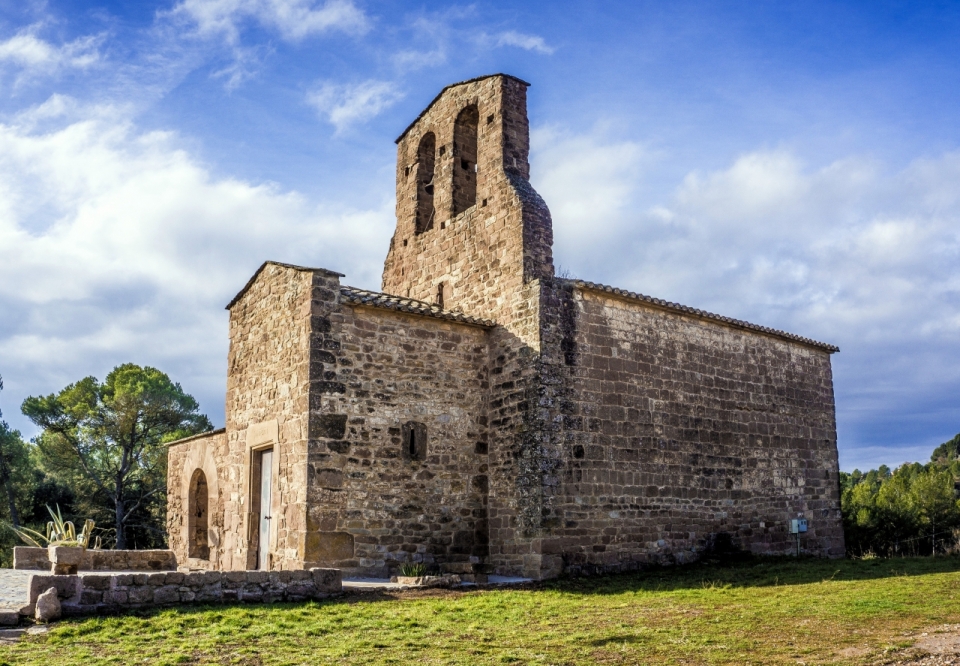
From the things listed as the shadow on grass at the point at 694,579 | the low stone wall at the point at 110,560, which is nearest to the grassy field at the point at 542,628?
the shadow on grass at the point at 694,579

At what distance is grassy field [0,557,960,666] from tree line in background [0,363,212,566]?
21733mm

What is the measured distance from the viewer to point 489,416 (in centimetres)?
1402

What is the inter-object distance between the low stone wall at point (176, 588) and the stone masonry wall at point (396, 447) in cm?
203

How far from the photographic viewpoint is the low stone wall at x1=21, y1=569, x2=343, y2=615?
8.52 metres

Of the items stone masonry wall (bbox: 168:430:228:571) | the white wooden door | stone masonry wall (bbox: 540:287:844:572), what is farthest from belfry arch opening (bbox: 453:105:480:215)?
stone masonry wall (bbox: 168:430:228:571)

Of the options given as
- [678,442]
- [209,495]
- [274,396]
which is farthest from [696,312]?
[209,495]

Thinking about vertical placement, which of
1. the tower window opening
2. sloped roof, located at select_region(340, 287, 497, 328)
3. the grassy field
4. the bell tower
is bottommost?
the grassy field

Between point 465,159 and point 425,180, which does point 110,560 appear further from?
point 465,159

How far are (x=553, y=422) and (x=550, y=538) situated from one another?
1.74 meters

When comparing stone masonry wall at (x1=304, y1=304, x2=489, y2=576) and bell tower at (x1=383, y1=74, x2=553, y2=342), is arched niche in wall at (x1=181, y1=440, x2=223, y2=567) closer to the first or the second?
stone masonry wall at (x1=304, y1=304, x2=489, y2=576)

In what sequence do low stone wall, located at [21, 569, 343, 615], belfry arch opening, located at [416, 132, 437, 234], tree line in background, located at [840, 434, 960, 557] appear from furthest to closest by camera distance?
1. tree line in background, located at [840, 434, 960, 557]
2. belfry arch opening, located at [416, 132, 437, 234]
3. low stone wall, located at [21, 569, 343, 615]

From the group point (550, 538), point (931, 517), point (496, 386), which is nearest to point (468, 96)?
point (496, 386)

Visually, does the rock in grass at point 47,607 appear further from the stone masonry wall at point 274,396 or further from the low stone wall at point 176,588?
the stone masonry wall at point 274,396

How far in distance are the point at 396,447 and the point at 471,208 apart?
507 centimetres
